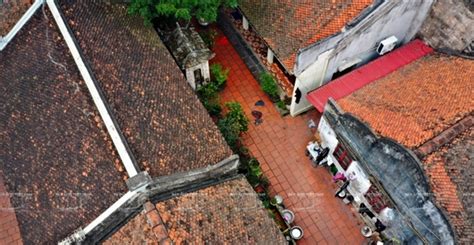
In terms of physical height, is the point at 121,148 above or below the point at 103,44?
below

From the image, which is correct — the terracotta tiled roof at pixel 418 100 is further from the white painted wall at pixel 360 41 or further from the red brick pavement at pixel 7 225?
the red brick pavement at pixel 7 225

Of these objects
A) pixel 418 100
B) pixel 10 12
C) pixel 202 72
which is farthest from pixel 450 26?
pixel 10 12

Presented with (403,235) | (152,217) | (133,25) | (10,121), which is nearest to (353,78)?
(403,235)

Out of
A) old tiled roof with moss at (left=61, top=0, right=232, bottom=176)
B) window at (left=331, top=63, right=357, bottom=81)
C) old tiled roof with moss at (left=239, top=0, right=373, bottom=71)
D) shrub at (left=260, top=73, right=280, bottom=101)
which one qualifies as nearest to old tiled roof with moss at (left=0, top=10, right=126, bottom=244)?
old tiled roof with moss at (left=61, top=0, right=232, bottom=176)


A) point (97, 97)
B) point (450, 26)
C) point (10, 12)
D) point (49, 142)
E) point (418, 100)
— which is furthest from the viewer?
point (450, 26)

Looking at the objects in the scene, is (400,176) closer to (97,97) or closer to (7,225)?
(97,97)

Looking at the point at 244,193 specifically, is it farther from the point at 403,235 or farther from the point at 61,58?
the point at 61,58
